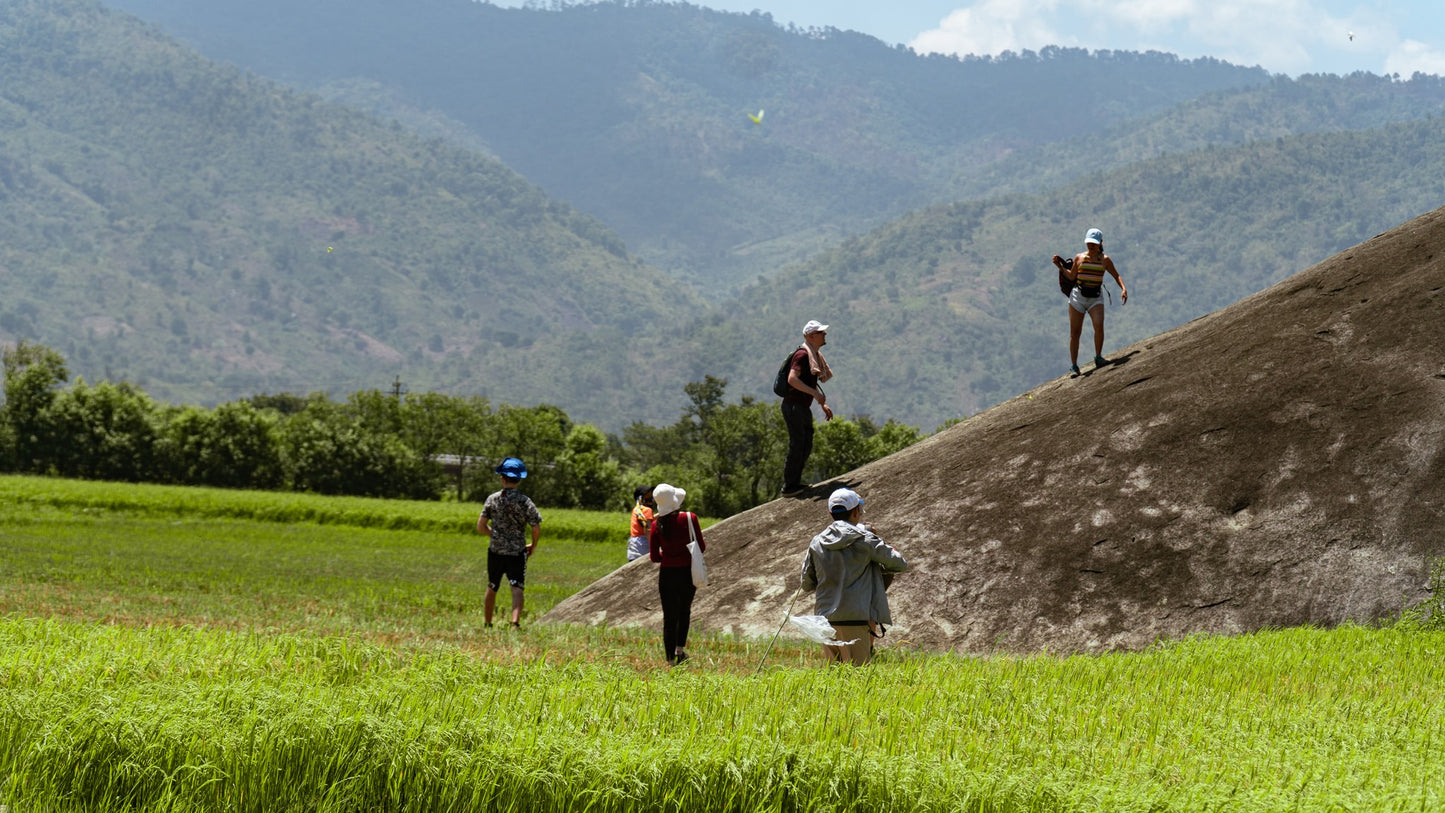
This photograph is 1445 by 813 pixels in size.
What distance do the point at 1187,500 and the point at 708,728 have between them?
9.86 metres

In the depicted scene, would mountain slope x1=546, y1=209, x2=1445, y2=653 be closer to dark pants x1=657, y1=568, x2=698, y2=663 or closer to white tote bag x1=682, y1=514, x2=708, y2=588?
dark pants x1=657, y1=568, x2=698, y2=663

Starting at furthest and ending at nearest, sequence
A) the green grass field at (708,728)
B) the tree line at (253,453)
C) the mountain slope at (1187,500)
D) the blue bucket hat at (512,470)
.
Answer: the tree line at (253,453) → the blue bucket hat at (512,470) → the mountain slope at (1187,500) → the green grass field at (708,728)

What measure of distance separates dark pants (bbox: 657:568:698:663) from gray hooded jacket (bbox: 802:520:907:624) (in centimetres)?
256

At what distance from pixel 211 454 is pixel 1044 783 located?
8185cm

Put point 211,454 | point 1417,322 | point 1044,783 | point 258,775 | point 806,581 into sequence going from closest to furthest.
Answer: point 1044,783, point 258,775, point 806,581, point 1417,322, point 211,454

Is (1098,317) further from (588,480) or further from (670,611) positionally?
(588,480)

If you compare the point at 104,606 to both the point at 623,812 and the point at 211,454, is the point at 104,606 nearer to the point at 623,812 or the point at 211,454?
the point at 623,812

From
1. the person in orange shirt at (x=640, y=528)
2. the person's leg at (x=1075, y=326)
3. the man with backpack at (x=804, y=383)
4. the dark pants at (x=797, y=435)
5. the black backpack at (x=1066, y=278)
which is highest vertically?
the black backpack at (x=1066, y=278)

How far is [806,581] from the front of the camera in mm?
12531

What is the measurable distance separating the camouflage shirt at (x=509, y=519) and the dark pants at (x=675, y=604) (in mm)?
3307

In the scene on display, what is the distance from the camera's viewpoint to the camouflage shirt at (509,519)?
17.5 m

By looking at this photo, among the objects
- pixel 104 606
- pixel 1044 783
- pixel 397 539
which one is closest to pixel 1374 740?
pixel 1044 783

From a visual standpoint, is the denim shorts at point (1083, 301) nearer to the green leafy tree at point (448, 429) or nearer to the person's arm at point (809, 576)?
the person's arm at point (809, 576)

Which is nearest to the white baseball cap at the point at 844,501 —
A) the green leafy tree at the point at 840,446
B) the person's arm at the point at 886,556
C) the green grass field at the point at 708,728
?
the person's arm at the point at 886,556
